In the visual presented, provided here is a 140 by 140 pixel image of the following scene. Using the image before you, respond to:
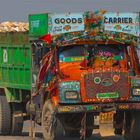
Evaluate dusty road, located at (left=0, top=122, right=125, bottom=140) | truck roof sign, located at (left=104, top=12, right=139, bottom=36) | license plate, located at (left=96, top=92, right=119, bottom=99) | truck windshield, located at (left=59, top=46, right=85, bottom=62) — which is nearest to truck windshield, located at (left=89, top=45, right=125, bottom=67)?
truck windshield, located at (left=59, top=46, right=85, bottom=62)

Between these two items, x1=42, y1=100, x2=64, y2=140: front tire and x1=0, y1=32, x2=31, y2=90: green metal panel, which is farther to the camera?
x1=0, y1=32, x2=31, y2=90: green metal panel

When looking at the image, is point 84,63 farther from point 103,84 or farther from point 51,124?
point 51,124

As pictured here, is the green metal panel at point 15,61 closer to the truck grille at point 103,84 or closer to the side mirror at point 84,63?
the side mirror at point 84,63

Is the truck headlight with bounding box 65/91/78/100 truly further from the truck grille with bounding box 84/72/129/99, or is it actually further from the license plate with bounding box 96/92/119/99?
the license plate with bounding box 96/92/119/99

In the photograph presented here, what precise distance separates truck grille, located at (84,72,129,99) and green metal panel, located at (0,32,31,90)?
2.44 metres

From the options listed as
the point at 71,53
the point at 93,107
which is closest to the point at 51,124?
the point at 93,107

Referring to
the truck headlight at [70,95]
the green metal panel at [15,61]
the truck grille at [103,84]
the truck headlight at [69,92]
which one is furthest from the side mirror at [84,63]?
the green metal panel at [15,61]

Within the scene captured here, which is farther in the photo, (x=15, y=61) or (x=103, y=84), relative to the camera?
(x=15, y=61)

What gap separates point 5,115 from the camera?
1648 cm

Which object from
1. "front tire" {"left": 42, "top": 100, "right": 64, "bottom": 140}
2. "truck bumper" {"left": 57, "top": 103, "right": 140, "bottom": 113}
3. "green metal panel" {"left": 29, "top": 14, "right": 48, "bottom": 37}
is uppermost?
"green metal panel" {"left": 29, "top": 14, "right": 48, "bottom": 37}

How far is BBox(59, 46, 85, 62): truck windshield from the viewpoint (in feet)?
43.9

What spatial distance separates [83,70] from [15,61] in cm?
329

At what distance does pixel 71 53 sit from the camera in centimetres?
1349

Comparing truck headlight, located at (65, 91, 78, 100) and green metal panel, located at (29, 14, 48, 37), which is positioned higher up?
green metal panel, located at (29, 14, 48, 37)
